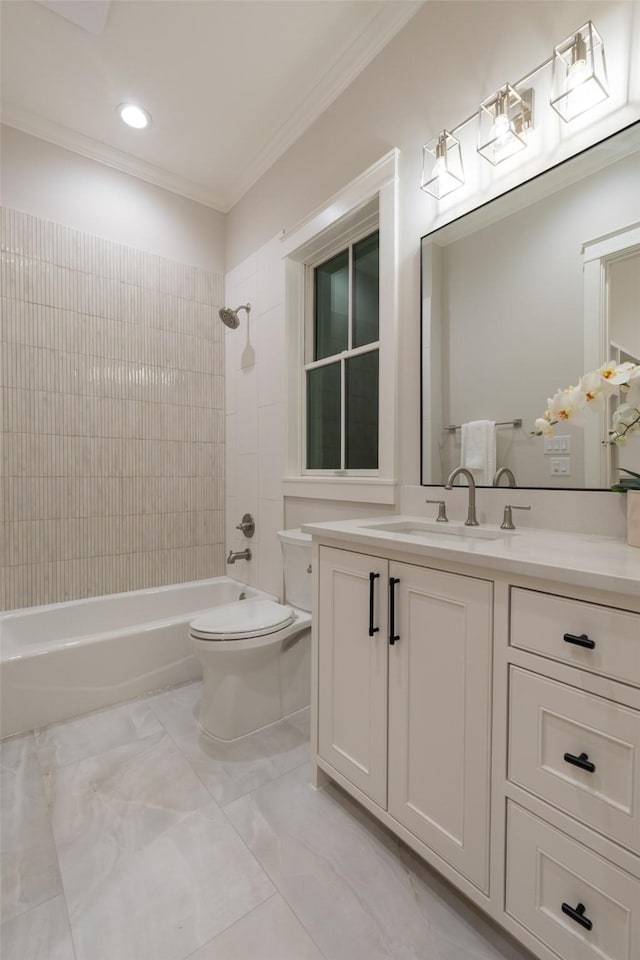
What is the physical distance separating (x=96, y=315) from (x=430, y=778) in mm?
2667

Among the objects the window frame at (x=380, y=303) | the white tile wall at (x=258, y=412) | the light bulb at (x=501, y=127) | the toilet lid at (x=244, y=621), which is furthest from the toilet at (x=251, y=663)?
the light bulb at (x=501, y=127)

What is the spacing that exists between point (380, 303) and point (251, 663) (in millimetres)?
1575

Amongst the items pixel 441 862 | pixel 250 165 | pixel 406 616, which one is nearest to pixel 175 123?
pixel 250 165

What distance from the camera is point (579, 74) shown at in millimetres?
1135

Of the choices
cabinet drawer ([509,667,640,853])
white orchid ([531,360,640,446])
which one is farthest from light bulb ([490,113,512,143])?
cabinet drawer ([509,667,640,853])

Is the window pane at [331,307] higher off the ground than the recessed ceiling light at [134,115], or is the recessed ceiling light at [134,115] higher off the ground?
the recessed ceiling light at [134,115]

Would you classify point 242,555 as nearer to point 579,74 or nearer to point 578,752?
point 578,752

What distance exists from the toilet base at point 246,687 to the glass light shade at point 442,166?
71.9 inches

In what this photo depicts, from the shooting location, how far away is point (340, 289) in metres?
2.20

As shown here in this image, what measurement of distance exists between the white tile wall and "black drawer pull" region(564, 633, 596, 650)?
1.71m

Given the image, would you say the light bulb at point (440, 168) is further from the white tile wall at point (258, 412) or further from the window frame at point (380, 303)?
the white tile wall at point (258, 412)

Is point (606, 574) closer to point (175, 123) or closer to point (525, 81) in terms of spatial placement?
point (525, 81)

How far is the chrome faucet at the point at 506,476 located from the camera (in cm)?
137

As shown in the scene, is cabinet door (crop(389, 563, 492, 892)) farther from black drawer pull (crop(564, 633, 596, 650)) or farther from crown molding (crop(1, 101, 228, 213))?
crown molding (crop(1, 101, 228, 213))
